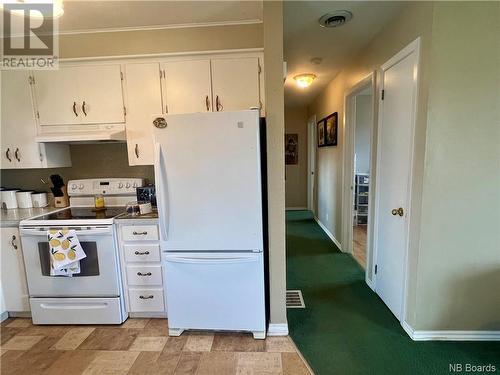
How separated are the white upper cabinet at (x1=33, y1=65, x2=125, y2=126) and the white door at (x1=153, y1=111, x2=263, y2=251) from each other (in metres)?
0.97

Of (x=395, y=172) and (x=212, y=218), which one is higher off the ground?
(x=395, y=172)

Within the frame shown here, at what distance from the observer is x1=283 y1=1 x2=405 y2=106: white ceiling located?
1.98m

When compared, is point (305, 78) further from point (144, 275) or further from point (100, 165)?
point (144, 275)

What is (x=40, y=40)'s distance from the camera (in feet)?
8.40

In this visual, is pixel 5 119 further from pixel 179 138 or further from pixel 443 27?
pixel 443 27

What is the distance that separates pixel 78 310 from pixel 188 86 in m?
2.16

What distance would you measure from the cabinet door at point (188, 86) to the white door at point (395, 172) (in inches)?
61.8

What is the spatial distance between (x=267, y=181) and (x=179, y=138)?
0.70m

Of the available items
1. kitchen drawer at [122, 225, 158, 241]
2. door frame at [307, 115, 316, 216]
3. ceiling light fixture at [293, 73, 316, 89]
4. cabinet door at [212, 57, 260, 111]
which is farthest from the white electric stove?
Answer: door frame at [307, 115, 316, 216]

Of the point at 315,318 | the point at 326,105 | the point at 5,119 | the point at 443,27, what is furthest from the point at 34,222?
the point at 326,105

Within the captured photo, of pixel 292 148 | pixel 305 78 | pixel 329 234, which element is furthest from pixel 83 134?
pixel 292 148

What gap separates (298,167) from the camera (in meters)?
6.67

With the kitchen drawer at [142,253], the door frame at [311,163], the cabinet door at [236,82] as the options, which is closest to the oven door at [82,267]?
the kitchen drawer at [142,253]

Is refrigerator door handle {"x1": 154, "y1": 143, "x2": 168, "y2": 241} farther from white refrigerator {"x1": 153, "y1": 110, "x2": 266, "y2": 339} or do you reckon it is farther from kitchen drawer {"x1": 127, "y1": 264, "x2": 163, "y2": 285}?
kitchen drawer {"x1": 127, "y1": 264, "x2": 163, "y2": 285}
